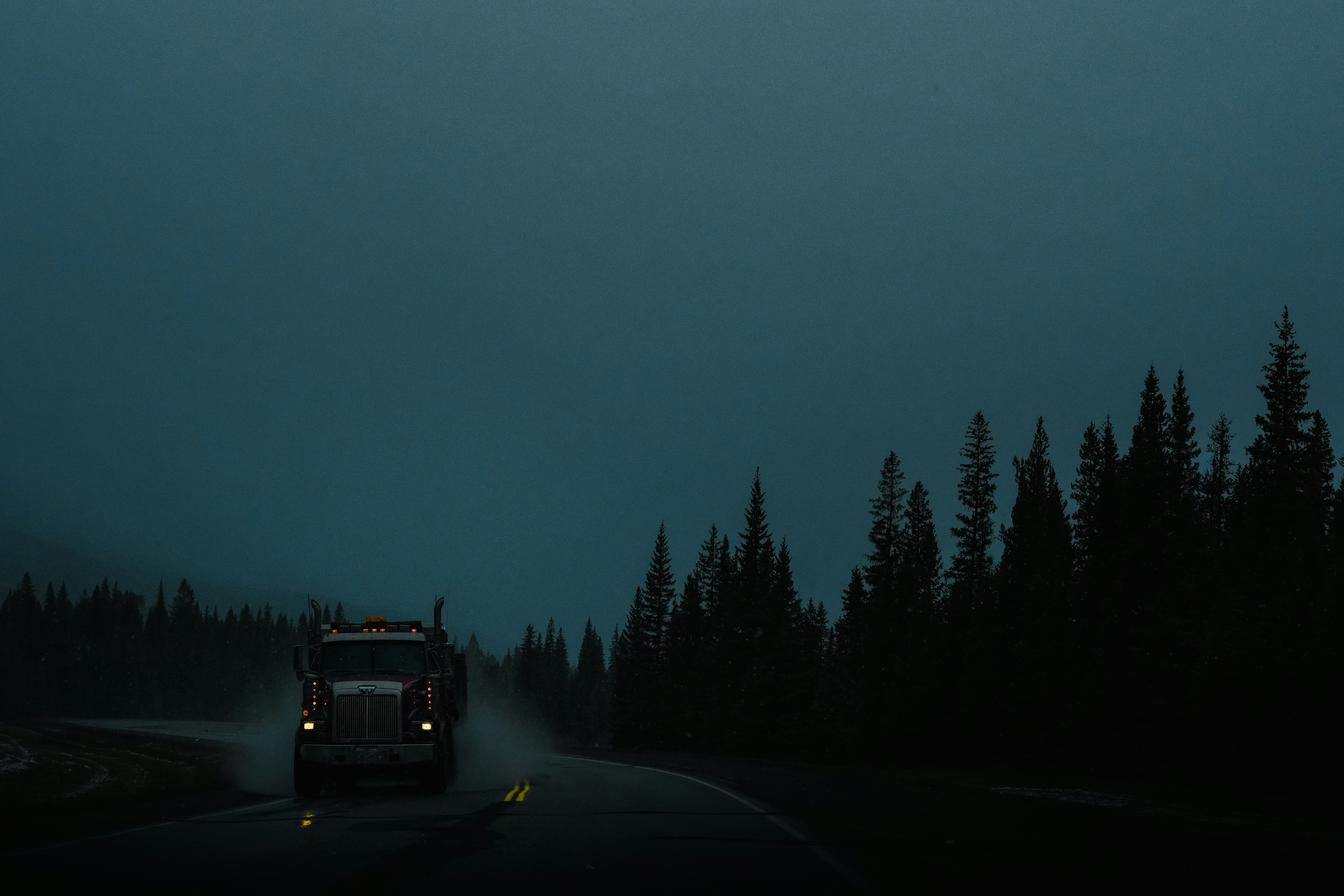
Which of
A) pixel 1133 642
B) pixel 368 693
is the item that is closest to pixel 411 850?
pixel 368 693

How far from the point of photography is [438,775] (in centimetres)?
2069

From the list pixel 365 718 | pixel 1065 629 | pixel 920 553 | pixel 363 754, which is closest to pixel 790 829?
pixel 363 754

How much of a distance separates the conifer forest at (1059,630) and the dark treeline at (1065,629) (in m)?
0.12

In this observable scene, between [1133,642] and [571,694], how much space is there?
145 metres

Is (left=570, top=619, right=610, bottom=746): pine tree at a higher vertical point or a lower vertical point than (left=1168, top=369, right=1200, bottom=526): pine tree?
lower

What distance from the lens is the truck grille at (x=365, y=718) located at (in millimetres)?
20000

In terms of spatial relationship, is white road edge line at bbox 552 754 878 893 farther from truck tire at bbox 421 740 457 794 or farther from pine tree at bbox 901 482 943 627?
pine tree at bbox 901 482 943 627

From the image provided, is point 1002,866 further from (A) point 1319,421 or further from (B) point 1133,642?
(A) point 1319,421

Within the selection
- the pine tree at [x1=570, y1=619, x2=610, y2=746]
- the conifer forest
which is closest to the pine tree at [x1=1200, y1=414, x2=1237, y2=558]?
the conifer forest

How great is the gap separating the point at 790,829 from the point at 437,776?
821 centimetres

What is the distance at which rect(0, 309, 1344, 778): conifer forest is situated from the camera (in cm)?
3509

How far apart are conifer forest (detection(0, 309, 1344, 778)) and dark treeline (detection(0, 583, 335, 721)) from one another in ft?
319

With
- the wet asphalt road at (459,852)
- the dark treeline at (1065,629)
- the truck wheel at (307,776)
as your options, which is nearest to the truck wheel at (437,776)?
the wet asphalt road at (459,852)

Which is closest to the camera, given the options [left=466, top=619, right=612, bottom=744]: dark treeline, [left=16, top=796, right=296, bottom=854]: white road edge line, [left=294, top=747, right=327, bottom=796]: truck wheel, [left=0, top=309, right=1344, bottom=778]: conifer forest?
[left=16, top=796, right=296, bottom=854]: white road edge line
